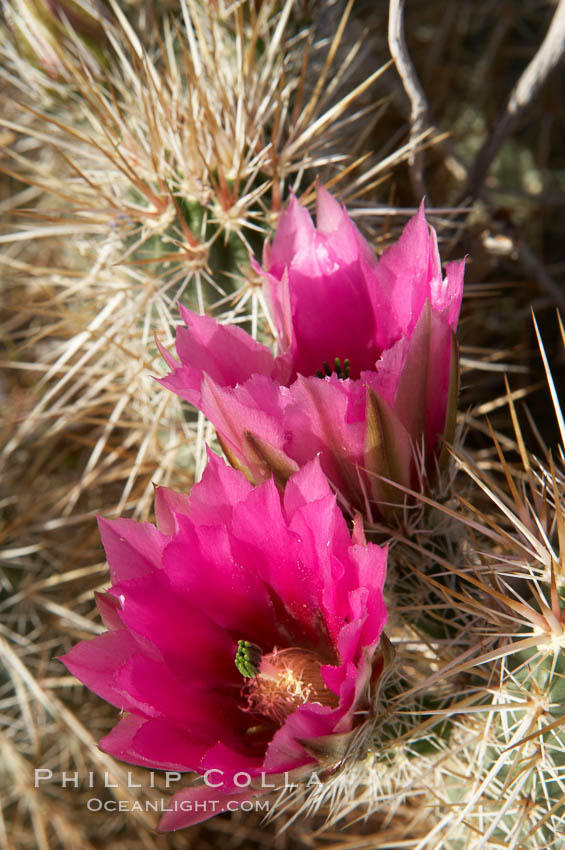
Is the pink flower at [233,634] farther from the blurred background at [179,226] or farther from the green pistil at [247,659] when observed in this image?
the blurred background at [179,226]

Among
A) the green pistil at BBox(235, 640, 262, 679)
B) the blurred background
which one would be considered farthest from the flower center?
the blurred background

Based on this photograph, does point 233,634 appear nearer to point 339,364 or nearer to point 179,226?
point 339,364

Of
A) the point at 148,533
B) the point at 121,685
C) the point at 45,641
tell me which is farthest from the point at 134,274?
the point at 45,641

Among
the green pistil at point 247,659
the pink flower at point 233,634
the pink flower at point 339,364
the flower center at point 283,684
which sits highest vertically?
the pink flower at point 339,364

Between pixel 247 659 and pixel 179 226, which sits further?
pixel 179 226

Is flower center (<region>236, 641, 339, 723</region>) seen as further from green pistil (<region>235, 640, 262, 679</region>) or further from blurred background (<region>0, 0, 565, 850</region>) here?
blurred background (<region>0, 0, 565, 850</region>)

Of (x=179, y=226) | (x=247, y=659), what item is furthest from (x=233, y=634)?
(x=179, y=226)

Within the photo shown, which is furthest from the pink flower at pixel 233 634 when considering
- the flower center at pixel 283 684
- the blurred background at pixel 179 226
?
the blurred background at pixel 179 226
